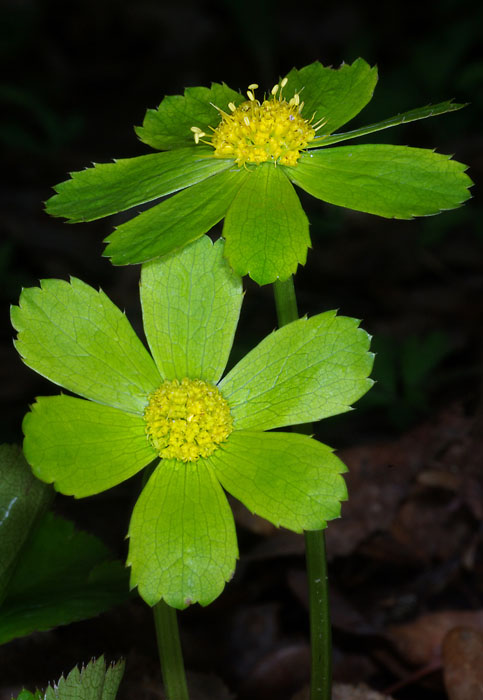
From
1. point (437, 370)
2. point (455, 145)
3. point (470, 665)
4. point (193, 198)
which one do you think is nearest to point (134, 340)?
point (193, 198)

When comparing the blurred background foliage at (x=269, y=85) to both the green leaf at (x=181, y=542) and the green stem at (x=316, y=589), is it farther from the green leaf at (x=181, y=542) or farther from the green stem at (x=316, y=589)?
the green leaf at (x=181, y=542)

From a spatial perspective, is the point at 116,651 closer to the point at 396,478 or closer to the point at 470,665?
the point at 470,665

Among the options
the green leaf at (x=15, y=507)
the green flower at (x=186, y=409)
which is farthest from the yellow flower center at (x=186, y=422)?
the green leaf at (x=15, y=507)

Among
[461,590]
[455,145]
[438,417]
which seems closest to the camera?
[461,590]

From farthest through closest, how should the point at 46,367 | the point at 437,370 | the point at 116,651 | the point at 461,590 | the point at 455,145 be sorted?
1. the point at 455,145
2. the point at 437,370
3. the point at 461,590
4. the point at 116,651
5. the point at 46,367

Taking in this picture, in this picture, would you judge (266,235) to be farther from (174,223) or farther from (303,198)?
(303,198)
